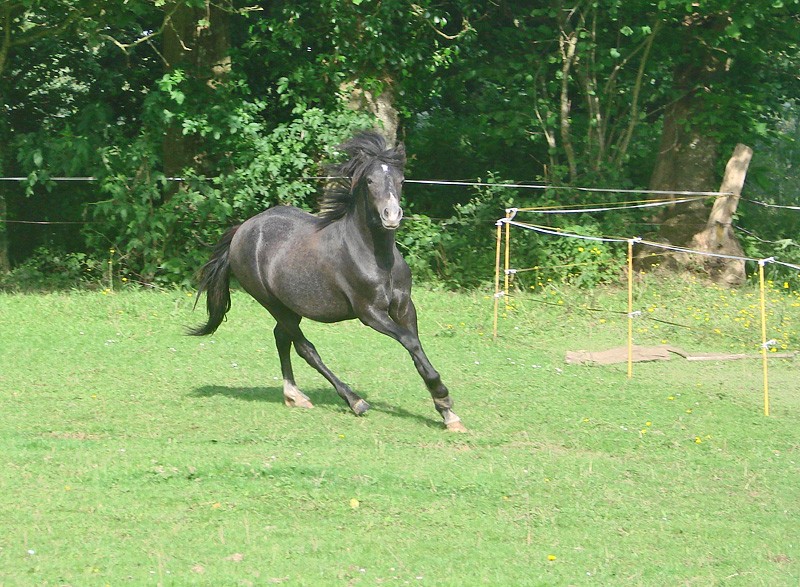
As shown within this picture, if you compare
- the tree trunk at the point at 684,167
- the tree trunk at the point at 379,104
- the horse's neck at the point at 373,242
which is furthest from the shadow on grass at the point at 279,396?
the tree trunk at the point at 684,167

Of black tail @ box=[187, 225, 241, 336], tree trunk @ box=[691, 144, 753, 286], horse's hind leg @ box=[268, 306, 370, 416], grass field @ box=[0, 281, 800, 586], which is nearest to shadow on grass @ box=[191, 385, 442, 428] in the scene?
grass field @ box=[0, 281, 800, 586]

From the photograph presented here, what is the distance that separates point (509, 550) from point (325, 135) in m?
11.1

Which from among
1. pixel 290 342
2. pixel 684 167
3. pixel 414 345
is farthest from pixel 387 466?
pixel 684 167

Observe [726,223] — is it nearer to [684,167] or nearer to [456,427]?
[684,167]

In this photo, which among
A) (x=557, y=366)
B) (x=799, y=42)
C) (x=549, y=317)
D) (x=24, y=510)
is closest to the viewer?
(x=24, y=510)

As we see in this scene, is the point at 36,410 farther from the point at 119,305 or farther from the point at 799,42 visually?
the point at 799,42

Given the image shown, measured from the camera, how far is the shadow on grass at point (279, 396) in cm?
898

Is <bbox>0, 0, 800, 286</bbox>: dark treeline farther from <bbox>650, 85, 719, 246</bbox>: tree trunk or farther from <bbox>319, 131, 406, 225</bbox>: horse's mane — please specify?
<bbox>319, 131, 406, 225</bbox>: horse's mane

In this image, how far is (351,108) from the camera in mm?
16766

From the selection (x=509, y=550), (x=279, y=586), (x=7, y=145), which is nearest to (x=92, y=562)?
(x=279, y=586)

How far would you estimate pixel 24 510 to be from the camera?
20.0ft

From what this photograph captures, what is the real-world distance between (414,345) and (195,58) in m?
9.80

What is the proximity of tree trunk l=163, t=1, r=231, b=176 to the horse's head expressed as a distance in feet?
29.5

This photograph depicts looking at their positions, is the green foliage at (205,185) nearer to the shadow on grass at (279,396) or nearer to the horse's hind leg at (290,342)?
the shadow on grass at (279,396)
